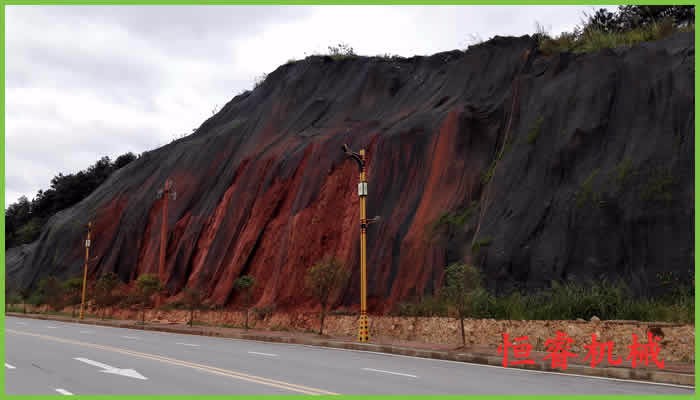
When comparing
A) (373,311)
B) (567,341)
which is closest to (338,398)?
(567,341)

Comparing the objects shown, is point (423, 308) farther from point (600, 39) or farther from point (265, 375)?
point (600, 39)

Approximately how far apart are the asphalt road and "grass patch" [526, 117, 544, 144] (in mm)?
10199

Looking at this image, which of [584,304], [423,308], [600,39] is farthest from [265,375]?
[600,39]

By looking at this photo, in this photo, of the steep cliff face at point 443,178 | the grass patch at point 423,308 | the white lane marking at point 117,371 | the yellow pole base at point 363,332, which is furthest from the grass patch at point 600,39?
the white lane marking at point 117,371

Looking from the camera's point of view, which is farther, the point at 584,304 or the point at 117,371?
the point at 584,304

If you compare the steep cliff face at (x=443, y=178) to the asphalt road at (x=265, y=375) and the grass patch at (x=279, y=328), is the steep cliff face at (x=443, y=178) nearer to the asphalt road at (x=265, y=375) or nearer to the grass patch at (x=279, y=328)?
the grass patch at (x=279, y=328)

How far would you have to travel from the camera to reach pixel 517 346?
17.5 m

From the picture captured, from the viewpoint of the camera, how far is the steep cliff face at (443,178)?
62.1ft

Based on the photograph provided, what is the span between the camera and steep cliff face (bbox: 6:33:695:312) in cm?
1892

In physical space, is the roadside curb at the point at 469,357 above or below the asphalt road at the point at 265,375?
above

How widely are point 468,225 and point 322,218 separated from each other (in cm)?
904

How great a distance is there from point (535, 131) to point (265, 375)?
1511cm

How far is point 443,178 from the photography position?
27250 millimetres

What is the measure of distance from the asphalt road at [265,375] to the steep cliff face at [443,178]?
6.54m
